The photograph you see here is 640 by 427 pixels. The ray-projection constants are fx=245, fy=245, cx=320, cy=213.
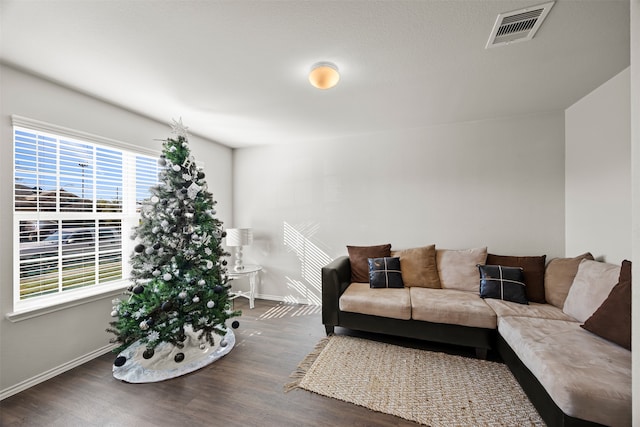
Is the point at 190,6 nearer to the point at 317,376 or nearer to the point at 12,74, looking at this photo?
the point at 12,74

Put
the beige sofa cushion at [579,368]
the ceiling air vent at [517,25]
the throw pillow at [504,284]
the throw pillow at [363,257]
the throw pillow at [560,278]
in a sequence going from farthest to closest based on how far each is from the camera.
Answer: the throw pillow at [363,257] < the throw pillow at [504,284] < the throw pillow at [560,278] < the ceiling air vent at [517,25] < the beige sofa cushion at [579,368]

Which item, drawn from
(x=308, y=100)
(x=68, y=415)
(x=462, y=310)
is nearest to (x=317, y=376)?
(x=462, y=310)

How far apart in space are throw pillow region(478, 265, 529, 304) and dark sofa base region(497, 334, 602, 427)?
21.0 inches

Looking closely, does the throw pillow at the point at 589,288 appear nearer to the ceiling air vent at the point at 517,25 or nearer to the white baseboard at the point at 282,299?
the ceiling air vent at the point at 517,25

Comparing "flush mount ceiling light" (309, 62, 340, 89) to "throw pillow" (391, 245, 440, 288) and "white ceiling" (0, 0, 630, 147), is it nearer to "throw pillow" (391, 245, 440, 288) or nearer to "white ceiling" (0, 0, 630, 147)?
"white ceiling" (0, 0, 630, 147)

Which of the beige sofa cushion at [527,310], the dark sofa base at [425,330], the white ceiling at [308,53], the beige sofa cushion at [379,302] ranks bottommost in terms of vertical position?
the dark sofa base at [425,330]

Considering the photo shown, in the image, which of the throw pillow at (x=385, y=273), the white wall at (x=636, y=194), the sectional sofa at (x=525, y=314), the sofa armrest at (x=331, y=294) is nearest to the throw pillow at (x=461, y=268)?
the sectional sofa at (x=525, y=314)

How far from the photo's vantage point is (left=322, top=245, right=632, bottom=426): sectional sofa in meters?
1.27

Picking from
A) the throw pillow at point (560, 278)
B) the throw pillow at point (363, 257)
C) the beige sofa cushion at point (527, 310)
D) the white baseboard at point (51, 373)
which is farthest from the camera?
the throw pillow at point (363, 257)

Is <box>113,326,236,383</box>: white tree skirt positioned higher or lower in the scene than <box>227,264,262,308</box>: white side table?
lower

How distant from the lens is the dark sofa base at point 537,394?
4.09ft

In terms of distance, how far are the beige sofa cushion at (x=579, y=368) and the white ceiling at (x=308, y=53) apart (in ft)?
6.44

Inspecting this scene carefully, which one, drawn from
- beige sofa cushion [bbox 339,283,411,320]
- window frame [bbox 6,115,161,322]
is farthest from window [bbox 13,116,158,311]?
beige sofa cushion [bbox 339,283,411,320]

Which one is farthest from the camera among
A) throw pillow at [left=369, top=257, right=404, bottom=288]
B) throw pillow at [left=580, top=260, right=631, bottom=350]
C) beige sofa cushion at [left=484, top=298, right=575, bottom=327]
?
throw pillow at [left=369, top=257, right=404, bottom=288]
